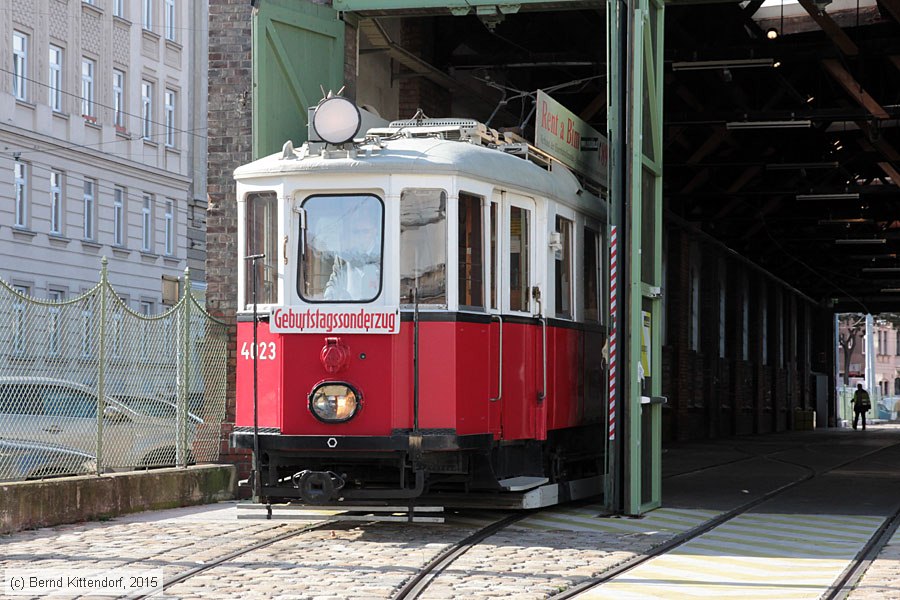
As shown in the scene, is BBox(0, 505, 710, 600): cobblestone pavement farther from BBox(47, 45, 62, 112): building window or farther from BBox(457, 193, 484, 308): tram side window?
BBox(47, 45, 62, 112): building window

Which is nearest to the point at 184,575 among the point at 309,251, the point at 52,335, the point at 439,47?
the point at 309,251

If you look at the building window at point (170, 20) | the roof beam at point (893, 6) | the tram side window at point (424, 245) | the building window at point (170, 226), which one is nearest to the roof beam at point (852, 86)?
the roof beam at point (893, 6)

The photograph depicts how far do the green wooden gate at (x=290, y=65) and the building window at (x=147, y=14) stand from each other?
30134 mm

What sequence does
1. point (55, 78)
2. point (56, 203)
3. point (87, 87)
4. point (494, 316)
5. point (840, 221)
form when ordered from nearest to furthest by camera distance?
point (494, 316), point (840, 221), point (55, 78), point (56, 203), point (87, 87)

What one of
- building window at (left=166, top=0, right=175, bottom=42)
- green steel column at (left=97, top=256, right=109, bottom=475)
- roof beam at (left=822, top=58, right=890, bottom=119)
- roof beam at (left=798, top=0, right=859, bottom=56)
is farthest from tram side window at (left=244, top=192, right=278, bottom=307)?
building window at (left=166, top=0, right=175, bottom=42)

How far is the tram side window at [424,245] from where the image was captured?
11023 millimetres

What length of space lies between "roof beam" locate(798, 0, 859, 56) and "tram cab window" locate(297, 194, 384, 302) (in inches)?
311

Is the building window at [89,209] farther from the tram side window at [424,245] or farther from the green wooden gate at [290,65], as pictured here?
the tram side window at [424,245]

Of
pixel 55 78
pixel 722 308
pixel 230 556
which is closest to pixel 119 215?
pixel 55 78

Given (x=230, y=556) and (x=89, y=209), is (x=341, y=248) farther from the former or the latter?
(x=89, y=209)

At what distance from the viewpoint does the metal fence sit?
11836 millimetres

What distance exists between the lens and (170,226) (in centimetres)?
4588

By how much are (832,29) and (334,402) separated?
995 cm

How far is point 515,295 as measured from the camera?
464 inches
